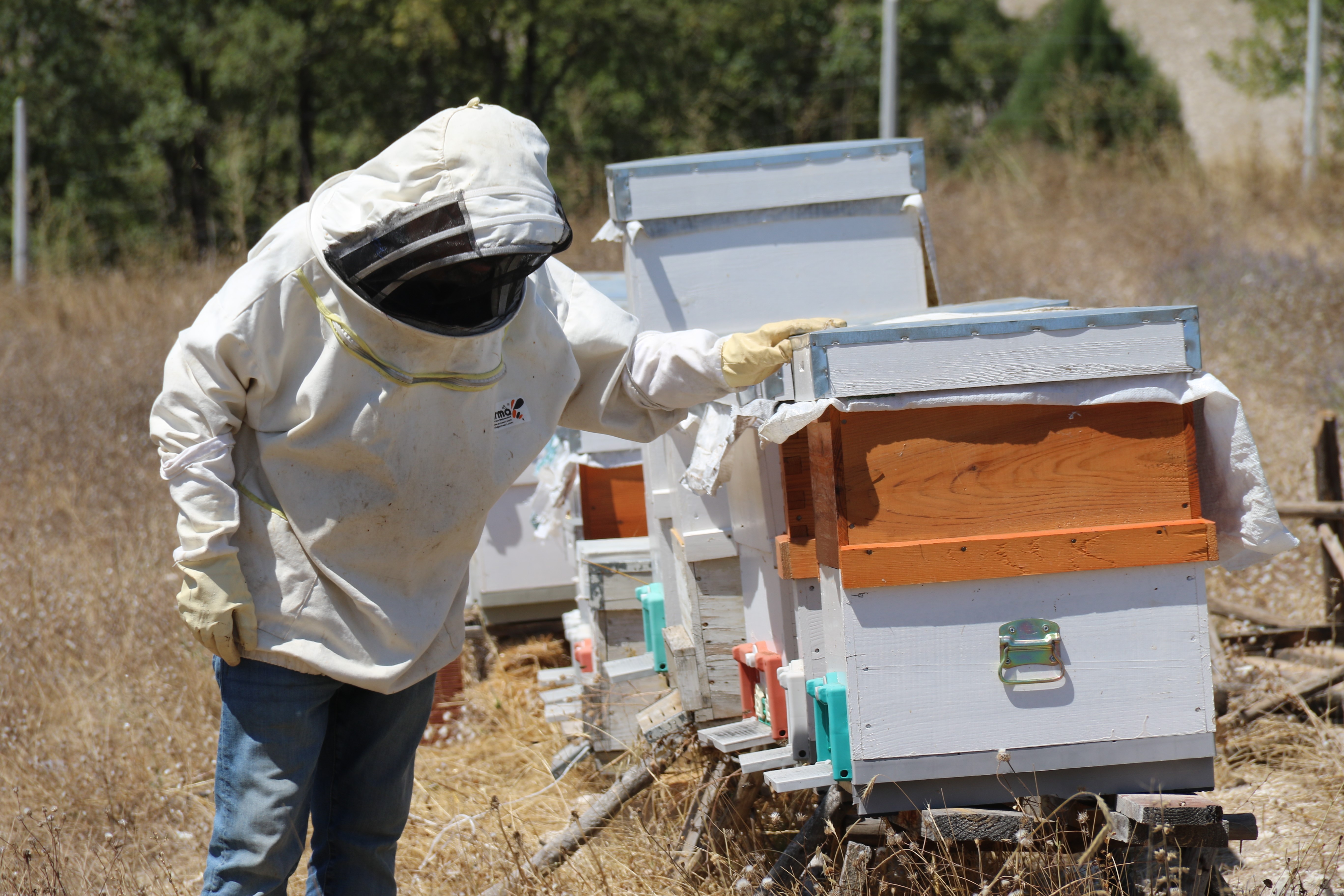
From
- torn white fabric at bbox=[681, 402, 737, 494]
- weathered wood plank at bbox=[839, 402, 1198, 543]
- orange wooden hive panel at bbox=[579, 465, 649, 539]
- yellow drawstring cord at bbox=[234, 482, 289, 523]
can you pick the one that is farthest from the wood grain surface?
orange wooden hive panel at bbox=[579, 465, 649, 539]

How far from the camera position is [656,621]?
11.5 ft

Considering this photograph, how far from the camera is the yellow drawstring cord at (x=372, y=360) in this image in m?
2.12

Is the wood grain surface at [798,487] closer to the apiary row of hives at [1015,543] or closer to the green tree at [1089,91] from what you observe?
the apiary row of hives at [1015,543]

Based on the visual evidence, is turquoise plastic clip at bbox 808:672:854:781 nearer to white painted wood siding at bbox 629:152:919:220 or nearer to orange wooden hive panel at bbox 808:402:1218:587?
orange wooden hive panel at bbox 808:402:1218:587

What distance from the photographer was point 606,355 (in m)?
2.54

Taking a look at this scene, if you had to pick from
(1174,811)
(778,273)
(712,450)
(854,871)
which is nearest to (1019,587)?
(1174,811)

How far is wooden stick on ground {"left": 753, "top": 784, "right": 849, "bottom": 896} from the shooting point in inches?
104

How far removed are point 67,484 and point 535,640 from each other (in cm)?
360

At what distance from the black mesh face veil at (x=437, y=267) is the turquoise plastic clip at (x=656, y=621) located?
4.80 feet

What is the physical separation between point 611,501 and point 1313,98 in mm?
10964

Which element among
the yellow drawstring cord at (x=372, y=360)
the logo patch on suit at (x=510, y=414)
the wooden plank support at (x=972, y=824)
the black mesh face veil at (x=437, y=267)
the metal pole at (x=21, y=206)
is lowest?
the wooden plank support at (x=972, y=824)

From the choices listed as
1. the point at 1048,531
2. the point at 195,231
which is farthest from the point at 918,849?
the point at 195,231

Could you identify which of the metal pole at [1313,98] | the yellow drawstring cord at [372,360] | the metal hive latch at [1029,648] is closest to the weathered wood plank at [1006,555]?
the metal hive latch at [1029,648]

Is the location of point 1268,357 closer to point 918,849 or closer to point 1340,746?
point 1340,746
